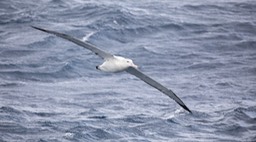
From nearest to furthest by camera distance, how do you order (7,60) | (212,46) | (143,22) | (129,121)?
(129,121) → (7,60) → (212,46) → (143,22)

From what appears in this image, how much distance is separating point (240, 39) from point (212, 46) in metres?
2.26

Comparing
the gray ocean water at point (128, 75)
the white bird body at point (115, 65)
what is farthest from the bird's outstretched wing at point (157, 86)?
the gray ocean water at point (128, 75)

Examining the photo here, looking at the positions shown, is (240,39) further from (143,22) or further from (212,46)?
(143,22)

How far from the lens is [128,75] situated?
3669cm

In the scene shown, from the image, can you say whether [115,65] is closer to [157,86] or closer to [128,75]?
[157,86]

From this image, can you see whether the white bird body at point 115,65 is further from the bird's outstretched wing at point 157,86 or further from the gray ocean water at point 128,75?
the gray ocean water at point 128,75

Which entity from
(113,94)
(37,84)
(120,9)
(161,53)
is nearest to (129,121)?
(113,94)

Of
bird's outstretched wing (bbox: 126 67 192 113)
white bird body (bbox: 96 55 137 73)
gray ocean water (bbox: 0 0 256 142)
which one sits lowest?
gray ocean water (bbox: 0 0 256 142)

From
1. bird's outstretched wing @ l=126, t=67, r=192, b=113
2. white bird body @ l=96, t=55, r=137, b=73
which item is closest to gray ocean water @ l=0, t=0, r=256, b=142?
bird's outstretched wing @ l=126, t=67, r=192, b=113

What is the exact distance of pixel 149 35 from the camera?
138 ft

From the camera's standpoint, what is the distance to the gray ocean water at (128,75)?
100.0 feet

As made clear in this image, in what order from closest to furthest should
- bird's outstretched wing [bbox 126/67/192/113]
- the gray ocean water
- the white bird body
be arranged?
bird's outstretched wing [bbox 126/67/192/113], the white bird body, the gray ocean water

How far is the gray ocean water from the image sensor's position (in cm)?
3047

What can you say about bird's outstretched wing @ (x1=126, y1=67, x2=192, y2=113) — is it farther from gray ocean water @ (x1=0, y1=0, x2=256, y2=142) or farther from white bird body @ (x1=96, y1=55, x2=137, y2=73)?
gray ocean water @ (x1=0, y1=0, x2=256, y2=142)
